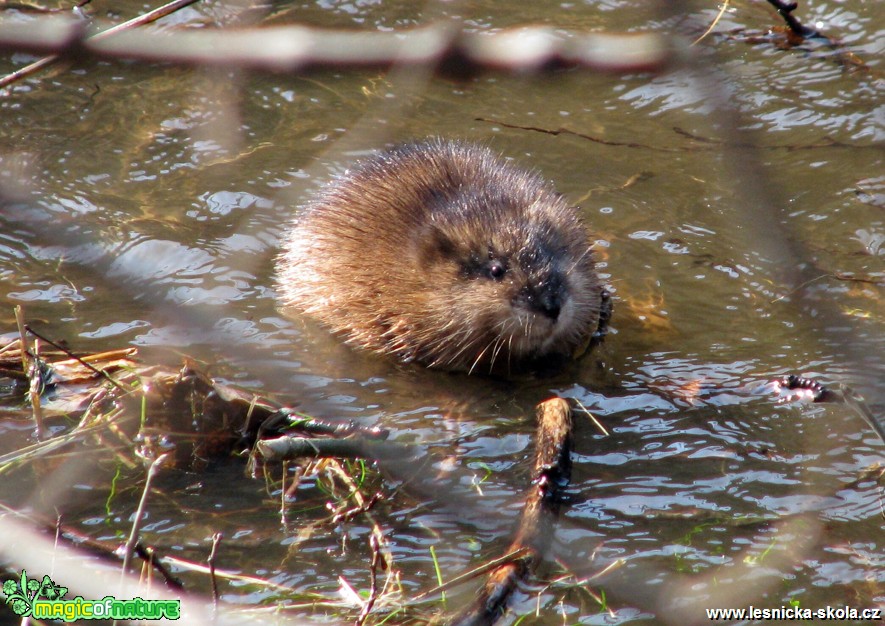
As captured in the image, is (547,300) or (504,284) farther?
(504,284)

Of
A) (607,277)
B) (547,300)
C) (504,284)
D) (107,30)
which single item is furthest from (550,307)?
(107,30)

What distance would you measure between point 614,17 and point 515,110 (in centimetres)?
132

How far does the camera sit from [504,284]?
15.3ft

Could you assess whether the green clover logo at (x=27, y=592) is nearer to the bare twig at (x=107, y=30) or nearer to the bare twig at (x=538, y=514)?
the bare twig at (x=538, y=514)

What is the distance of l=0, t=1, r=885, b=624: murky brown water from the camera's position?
3.33m

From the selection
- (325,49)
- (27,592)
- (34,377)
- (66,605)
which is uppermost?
(325,49)

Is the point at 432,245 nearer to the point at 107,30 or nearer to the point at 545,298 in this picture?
the point at 545,298

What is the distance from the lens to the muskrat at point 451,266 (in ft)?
15.3

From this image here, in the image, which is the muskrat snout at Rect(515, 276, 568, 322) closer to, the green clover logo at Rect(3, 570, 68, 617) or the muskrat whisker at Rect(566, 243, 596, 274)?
the muskrat whisker at Rect(566, 243, 596, 274)

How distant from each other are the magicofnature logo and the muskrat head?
2253 mm

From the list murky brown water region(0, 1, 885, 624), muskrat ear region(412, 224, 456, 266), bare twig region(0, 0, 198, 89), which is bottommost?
murky brown water region(0, 1, 885, 624)

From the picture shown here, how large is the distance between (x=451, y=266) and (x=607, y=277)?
1.11 metres

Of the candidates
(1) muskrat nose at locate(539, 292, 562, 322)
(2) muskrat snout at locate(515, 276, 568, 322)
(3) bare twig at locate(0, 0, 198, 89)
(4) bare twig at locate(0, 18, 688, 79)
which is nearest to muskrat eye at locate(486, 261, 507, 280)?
(2) muskrat snout at locate(515, 276, 568, 322)

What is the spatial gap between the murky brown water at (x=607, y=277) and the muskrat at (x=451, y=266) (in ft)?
0.56
